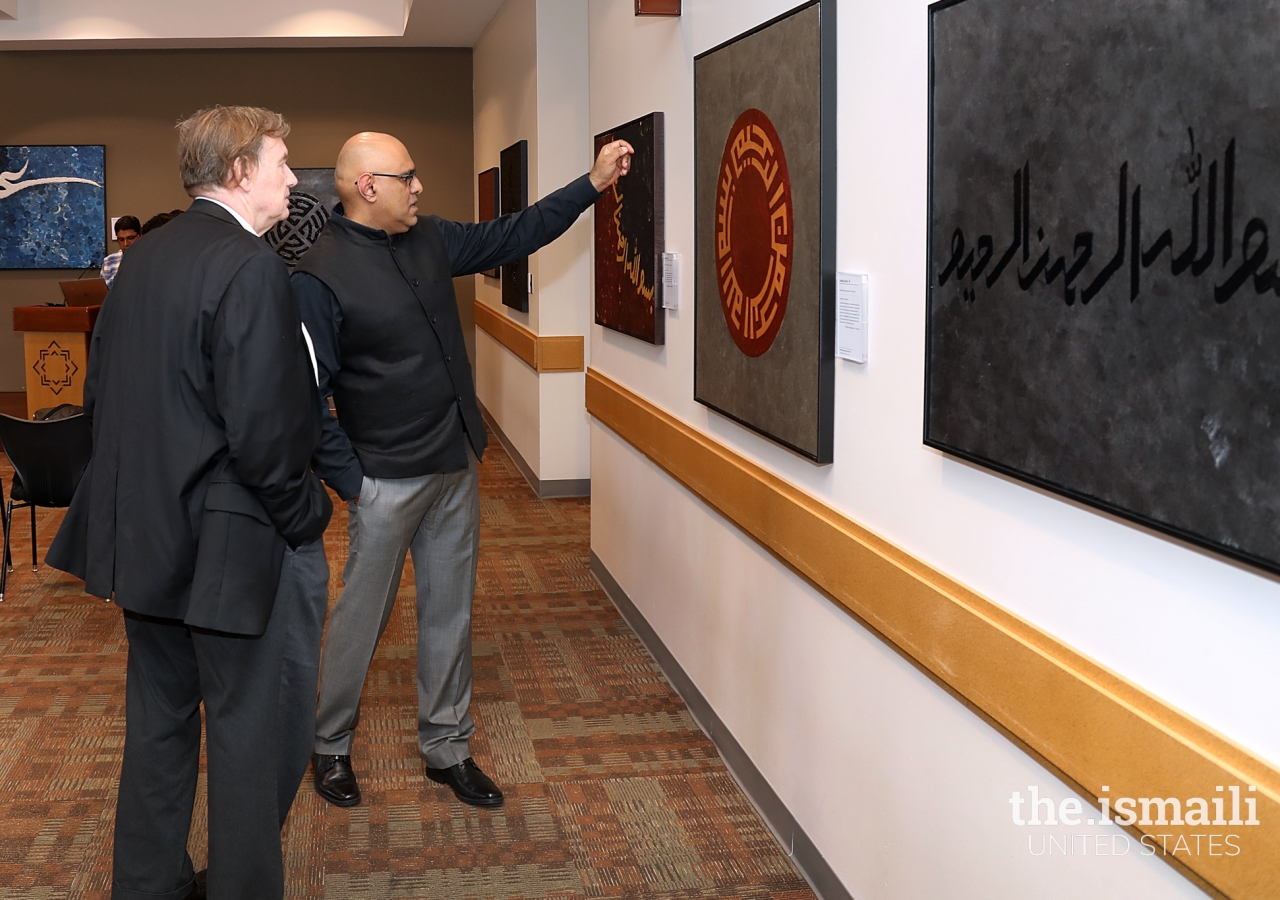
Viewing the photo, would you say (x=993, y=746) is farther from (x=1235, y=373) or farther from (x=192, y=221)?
(x=192, y=221)

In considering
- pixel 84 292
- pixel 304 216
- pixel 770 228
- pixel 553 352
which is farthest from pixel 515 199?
pixel 770 228

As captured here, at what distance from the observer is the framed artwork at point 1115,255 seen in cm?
135

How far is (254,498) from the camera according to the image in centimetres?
235

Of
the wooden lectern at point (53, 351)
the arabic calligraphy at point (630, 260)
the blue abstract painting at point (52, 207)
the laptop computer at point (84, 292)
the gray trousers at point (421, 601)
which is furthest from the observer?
the blue abstract painting at point (52, 207)

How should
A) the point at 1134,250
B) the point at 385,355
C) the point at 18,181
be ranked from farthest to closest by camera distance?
the point at 18,181
the point at 385,355
the point at 1134,250

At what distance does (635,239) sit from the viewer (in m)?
4.36

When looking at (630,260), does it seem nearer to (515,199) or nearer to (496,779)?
(496,779)

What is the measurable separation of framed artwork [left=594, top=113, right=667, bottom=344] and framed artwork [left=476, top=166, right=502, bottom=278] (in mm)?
3825

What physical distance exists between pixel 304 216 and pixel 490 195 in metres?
1.46

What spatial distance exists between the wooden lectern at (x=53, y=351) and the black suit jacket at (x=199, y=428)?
7.05 m

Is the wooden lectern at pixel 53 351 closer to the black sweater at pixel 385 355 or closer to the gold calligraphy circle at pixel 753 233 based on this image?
the black sweater at pixel 385 355

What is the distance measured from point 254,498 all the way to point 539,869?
126 centimetres

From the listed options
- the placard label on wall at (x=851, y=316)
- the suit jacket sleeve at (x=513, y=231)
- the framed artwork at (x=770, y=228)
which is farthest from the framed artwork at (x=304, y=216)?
the placard label on wall at (x=851, y=316)

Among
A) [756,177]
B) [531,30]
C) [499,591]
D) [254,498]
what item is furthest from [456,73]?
[254,498]
